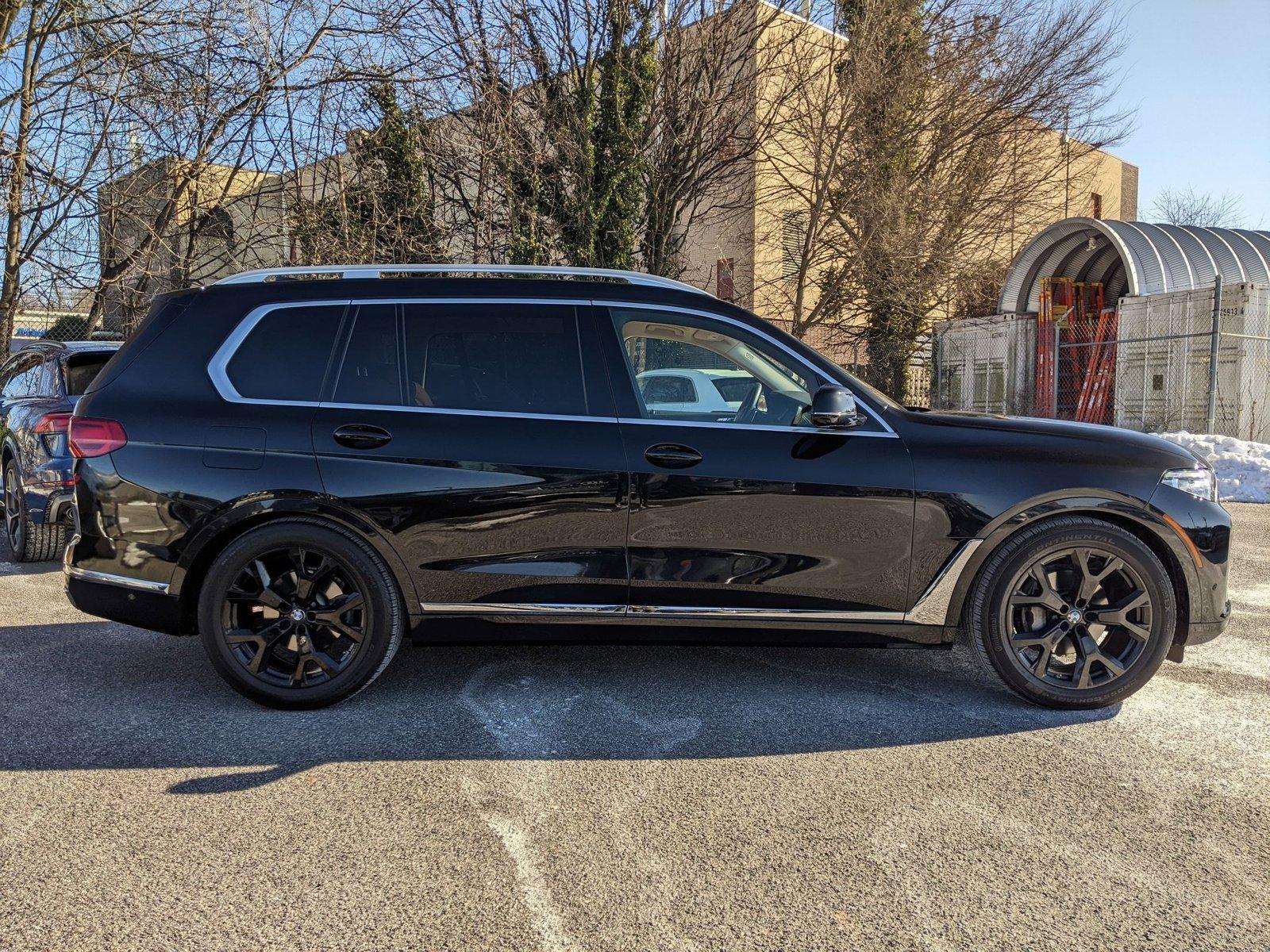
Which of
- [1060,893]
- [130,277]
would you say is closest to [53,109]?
[130,277]

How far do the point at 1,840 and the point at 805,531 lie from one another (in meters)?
3.01

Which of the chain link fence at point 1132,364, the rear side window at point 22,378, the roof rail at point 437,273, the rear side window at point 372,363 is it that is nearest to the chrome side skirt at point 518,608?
the rear side window at point 372,363

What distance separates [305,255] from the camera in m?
13.8

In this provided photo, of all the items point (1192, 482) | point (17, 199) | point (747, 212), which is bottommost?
point (1192, 482)

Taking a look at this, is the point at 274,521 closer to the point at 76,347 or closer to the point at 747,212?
the point at 76,347

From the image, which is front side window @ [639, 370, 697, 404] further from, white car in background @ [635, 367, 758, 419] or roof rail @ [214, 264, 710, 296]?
roof rail @ [214, 264, 710, 296]

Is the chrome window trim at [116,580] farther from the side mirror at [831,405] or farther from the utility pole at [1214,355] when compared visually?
the utility pole at [1214,355]

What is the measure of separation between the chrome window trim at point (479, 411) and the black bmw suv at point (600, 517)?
15 millimetres

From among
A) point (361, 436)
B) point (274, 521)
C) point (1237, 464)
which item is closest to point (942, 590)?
point (361, 436)

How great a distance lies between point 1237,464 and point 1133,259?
6.49 m

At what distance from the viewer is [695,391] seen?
4.17 meters

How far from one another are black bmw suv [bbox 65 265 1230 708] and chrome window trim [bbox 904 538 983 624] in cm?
1

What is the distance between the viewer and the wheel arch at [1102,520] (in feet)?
13.1

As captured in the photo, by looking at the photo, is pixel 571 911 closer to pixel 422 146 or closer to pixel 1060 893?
pixel 1060 893
